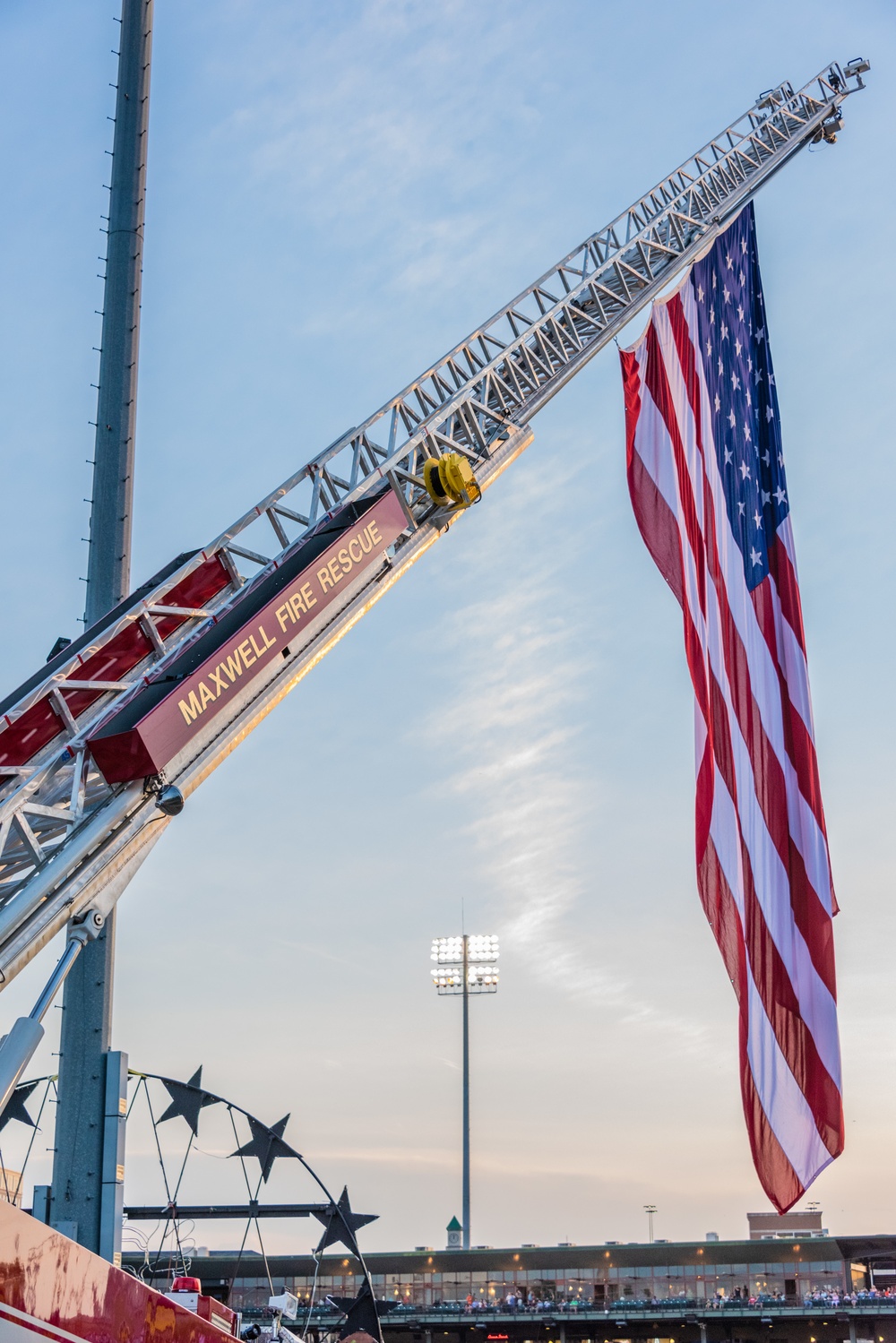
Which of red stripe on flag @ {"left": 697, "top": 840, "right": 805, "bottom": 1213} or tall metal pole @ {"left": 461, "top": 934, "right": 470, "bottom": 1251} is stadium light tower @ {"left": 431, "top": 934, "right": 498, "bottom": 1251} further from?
red stripe on flag @ {"left": 697, "top": 840, "right": 805, "bottom": 1213}

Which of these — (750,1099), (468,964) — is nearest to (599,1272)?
(468,964)

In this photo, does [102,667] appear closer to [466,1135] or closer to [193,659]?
[193,659]

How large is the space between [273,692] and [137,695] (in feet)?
4.68

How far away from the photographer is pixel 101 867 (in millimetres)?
10078

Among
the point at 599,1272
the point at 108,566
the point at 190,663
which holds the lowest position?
the point at 599,1272

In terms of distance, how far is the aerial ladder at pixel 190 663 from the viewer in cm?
988

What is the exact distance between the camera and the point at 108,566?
53.7 ft

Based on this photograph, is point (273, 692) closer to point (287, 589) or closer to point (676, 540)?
point (287, 589)

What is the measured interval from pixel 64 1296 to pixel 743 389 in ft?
66.4

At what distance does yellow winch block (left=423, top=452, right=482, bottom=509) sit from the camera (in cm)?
1460

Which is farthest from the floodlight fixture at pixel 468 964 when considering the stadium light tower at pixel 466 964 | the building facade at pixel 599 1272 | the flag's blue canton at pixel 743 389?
the flag's blue canton at pixel 743 389

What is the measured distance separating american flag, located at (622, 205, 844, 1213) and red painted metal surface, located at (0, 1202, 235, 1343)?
9766 millimetres

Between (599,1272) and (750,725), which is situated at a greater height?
(750,725)

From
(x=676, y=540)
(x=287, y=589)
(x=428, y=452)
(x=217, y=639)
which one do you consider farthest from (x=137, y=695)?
(x=676, y=540)
